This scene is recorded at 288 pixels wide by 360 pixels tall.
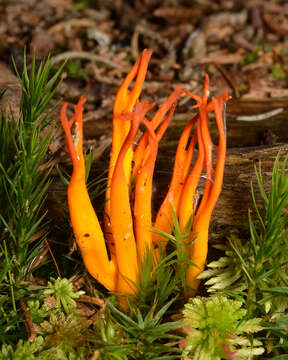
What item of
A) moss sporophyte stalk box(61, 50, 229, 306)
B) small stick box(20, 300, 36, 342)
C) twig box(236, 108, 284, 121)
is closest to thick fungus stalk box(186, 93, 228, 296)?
moss sporophyte stalk box(61, 50, 229, 306)

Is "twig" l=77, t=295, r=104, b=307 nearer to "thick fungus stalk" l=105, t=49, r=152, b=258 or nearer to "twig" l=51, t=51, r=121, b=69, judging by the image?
"thick fungus stalk" l=105, t=49, r=152, b=258

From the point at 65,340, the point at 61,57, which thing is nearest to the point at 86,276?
the point at 65,340

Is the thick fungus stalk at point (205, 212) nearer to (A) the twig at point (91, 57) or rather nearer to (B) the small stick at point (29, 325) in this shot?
(B) the small stick at point (29, 325)

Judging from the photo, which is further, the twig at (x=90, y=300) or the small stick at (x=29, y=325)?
the twig at (x=90, y=300)

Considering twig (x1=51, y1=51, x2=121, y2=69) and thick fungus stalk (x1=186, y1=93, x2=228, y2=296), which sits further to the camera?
twig (x1=51, y1=51, x2=121, y2=69)

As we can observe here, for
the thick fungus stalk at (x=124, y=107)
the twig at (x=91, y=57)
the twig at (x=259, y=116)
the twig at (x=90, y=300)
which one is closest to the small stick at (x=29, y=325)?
the twig at (x=90, y=300)

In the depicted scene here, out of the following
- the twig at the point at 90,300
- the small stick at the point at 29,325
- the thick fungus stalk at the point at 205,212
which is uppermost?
the thick fungus stalk at the point at 205,212

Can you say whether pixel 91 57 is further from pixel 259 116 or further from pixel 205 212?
pixel 205 212

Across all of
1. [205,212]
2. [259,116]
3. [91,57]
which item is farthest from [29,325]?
[91,57]
